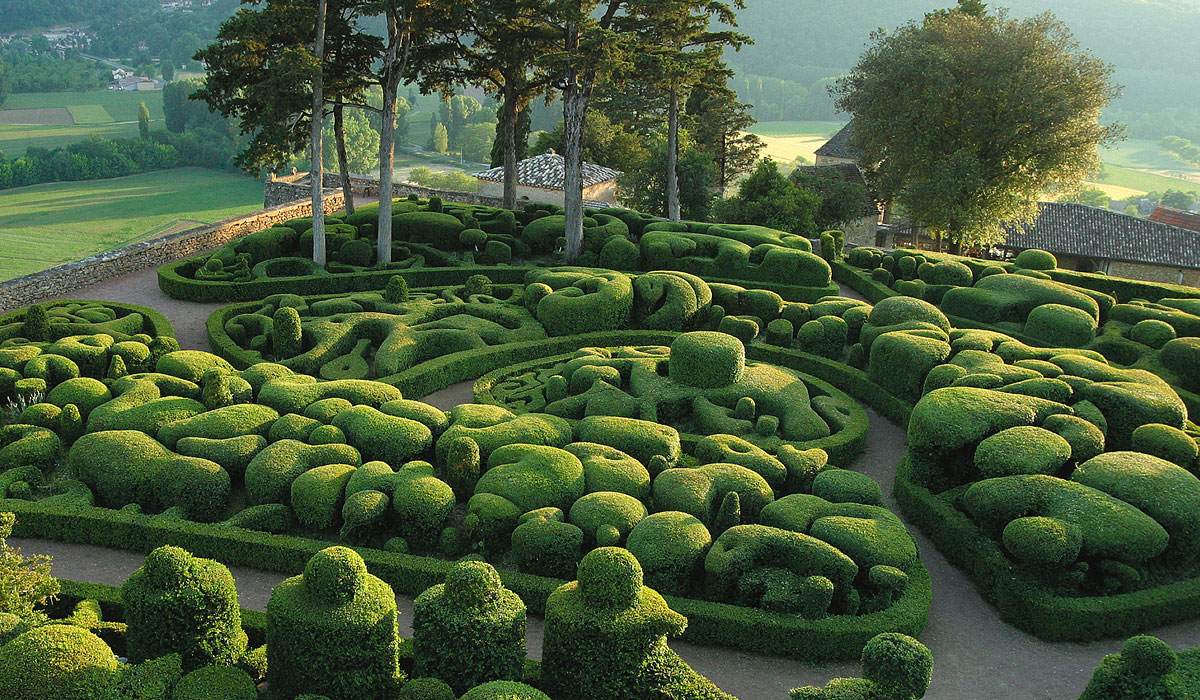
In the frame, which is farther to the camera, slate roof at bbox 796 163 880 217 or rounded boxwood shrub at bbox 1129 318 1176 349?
slate roof at bbox 796 163 880 217

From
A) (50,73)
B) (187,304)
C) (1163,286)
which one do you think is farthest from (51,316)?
(50,73)

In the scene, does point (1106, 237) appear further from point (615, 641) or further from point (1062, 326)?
point (615, 641)

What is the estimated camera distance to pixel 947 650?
41.9 ft

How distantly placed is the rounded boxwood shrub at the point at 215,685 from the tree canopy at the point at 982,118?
35020 mm

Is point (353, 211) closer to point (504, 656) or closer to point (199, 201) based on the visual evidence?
point (504, 656)

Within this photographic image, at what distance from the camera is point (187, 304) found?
88.2ft

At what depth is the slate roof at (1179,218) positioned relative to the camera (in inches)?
2207

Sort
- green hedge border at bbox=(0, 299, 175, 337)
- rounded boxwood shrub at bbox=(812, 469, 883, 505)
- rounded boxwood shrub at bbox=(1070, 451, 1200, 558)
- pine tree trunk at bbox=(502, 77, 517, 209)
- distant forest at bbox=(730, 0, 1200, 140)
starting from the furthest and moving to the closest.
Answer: distant forest at bbox=(730, 0, 1200, 140) < pine tree trunk at bbox=(502, 77, 517, 209) < green hedge border at bbox=(0, 299, 175, 337) < rounded boxwood shrub at bbox=(812, 469, 883, 505) < rounded boxwood shrub at bbox=(1070, 451, 1200, 558)

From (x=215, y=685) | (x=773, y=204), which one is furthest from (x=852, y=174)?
(x=215, y=685)

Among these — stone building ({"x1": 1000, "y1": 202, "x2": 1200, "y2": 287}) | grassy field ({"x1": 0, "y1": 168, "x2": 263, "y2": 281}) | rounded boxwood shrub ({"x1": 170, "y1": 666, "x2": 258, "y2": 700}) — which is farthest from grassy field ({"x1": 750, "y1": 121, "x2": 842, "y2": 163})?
rounded boxwood shrub ({"x1": 170, "y1": 666, "x2": 258, "y2": 700})

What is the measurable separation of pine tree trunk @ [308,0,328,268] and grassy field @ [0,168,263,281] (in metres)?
78.9

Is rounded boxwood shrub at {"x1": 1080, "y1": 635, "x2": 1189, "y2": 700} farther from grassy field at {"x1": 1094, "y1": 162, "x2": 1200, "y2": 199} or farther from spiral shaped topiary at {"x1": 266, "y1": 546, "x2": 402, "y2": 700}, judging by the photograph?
grassy field at {"x1": 1094, "y1": 162, "x2": 1200, "y2": 199}

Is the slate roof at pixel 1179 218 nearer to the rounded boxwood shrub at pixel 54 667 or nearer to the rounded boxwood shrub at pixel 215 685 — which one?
the rounded boxwood shrub at pixel 215 685

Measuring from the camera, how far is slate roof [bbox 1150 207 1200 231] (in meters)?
56.1
